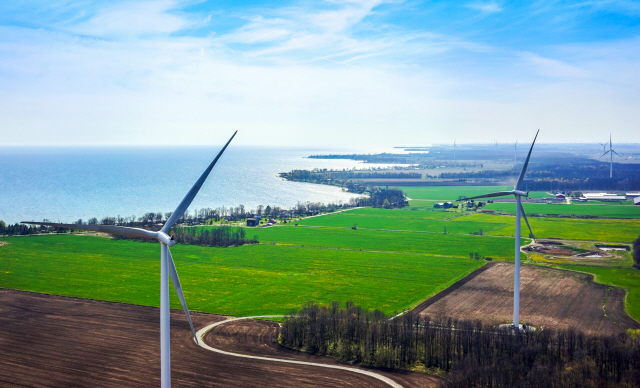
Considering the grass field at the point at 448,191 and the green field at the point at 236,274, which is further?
the grass field at the point at 448,191

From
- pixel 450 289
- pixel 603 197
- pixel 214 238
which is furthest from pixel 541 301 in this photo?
pixel 603 197

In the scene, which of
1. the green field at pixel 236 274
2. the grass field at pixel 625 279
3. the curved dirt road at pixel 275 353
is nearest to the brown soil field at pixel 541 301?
the grass field at pixel 625 279

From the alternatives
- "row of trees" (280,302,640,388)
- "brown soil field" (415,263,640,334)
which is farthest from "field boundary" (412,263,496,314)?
"row of trees" (280,302,640,388)

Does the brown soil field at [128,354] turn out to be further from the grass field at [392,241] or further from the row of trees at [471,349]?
the grass field at [392,241]

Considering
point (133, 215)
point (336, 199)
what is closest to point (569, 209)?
point (336, 199)

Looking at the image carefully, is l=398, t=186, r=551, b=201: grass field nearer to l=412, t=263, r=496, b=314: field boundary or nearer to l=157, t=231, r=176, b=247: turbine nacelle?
l=412, t=263, r=496, b=314: field boundary

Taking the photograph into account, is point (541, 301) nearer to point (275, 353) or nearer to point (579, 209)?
point (275, 353)
